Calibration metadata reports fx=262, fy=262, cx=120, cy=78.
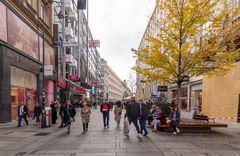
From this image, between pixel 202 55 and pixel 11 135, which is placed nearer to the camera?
pixel 11 135

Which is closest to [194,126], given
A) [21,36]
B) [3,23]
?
[3,23]

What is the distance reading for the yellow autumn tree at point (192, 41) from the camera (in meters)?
14.8

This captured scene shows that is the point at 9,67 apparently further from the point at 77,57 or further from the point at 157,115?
the point at 77,57

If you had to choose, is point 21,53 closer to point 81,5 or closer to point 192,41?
point 192,41

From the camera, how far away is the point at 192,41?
52.5 feet

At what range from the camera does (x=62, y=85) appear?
3481 cm

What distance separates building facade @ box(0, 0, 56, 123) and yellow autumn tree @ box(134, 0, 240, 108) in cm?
710

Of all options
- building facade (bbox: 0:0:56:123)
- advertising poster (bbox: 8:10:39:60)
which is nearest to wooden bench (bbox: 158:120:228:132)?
building facade (bbox: 0:0:56:123)

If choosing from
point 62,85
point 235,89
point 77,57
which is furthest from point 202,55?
point 77,57

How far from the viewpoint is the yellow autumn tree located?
48.6 ft

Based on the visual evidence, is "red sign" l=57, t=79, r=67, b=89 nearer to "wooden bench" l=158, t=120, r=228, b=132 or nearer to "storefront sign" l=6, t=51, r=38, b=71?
"storefront sign" l=6, t=51, r=38, b=71

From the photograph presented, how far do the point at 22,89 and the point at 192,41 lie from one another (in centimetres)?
1316

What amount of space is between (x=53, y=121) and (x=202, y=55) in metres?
10.1

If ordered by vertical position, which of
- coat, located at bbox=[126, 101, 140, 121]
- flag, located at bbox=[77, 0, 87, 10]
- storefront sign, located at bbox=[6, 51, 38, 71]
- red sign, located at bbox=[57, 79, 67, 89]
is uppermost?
flag, located at bbox=[77, 0, 87, 10]
